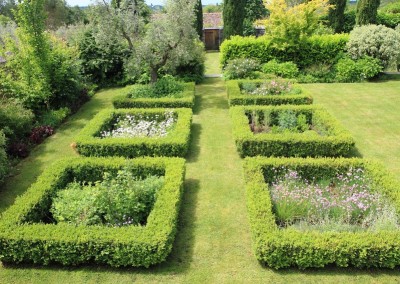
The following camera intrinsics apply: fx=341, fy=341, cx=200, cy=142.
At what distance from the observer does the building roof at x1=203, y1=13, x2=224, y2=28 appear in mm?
32722

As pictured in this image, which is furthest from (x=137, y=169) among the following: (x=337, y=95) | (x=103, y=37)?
(x=337, y=95)

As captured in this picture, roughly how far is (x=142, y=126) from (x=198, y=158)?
2221 mm

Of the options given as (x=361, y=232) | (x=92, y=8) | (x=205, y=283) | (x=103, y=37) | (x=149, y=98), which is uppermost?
(x=92, y=8)

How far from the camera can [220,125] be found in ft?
37.7

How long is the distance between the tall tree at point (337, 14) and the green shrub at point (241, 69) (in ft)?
38.9

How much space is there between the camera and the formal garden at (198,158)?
540 centimetres

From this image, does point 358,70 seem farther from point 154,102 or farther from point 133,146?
point 133,146

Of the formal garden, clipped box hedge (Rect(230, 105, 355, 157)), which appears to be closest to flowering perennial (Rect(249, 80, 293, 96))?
the formal garden

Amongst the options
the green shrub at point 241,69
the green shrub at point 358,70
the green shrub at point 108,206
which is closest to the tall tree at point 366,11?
the green shrub at point 358,70

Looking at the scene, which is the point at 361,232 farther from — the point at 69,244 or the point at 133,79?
the point at 133,79

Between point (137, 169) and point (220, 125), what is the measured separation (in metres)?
4.61

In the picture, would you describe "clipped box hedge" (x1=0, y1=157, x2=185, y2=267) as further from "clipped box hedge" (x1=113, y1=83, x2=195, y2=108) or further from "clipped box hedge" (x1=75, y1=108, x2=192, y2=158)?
"clipped box hedge" (x1=113, y1=83, x2=195, y2=108)

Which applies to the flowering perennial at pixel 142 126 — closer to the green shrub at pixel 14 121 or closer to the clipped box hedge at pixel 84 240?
the green shrub at pixel 14 121

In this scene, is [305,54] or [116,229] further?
[305,54]
